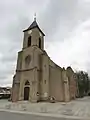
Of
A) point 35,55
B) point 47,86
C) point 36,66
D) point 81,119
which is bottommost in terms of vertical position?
point 81,119

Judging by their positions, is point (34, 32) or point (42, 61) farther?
point (34, 32)

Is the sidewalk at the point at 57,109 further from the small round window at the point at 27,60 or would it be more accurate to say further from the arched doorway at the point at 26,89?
the small round window at the point at 27,60

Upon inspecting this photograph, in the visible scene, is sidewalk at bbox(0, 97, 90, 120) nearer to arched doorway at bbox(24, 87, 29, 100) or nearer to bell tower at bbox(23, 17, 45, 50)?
arched doorway at bbox(24, 87, 29, 100)

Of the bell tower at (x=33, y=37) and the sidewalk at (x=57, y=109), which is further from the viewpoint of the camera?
the bell tower at (x=33, y=37)

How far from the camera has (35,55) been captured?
87.8ft

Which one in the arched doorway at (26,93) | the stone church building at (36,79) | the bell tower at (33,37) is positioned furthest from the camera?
the bell tower at (33,37)

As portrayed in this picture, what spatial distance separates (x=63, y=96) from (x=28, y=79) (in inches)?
297

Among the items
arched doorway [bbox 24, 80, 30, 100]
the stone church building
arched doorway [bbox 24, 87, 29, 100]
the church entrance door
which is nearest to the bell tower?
the stone church building

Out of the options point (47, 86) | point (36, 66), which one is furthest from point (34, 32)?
point (47, 86)

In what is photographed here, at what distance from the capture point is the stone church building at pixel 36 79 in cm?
2454

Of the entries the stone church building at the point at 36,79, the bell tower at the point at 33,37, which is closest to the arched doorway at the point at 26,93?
the stone church building at the point at 36,79

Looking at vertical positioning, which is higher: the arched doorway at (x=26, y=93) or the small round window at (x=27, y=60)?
the small round window at (x=27, y=60)

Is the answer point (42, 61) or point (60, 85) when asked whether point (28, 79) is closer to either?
point (42, 61)

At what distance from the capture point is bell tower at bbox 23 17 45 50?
29.2m
